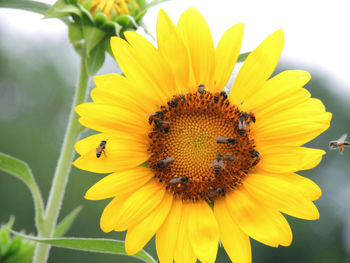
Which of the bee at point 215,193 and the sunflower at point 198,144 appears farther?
the bee at point 215,193

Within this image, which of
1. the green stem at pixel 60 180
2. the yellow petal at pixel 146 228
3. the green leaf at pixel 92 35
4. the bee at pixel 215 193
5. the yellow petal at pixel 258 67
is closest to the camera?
the yellow petal at pixel 146 228

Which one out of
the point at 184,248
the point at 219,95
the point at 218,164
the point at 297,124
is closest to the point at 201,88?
the point at 219,95

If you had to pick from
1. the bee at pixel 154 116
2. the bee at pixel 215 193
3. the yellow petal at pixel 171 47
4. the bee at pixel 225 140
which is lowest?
the bee at pixel 215 193

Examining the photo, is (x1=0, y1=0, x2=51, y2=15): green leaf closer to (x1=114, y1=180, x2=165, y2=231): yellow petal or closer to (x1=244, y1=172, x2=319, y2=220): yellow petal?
(x1=114, y1=180, x2=165, y2=231): yellow petal

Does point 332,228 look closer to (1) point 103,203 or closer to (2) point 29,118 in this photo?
(1) point 103,203

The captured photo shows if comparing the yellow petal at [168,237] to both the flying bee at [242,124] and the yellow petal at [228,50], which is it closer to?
the flying bee at [242,124]

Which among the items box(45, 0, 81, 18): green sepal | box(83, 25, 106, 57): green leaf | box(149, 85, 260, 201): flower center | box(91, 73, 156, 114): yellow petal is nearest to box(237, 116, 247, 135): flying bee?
box(149, 85, 260, 201): flower center

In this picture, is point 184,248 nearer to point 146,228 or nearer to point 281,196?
point 146,228

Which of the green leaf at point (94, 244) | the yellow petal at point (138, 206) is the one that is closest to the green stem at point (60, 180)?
the green leaf at point (94, 244)
